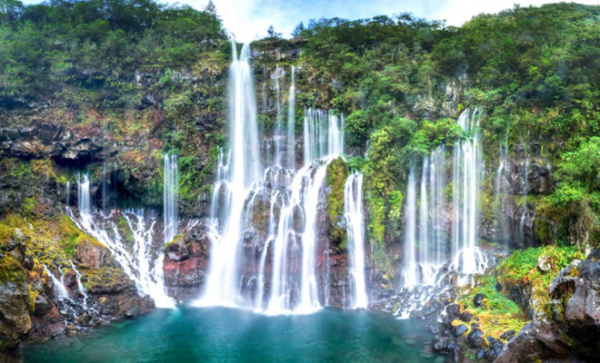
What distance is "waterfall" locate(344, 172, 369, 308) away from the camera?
18.6 m

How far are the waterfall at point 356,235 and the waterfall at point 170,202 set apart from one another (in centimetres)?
1083

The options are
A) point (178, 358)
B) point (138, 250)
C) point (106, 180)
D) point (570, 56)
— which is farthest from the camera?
point (106, 180)

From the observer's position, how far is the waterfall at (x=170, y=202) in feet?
75.1

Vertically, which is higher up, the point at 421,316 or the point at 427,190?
the point at 427,190

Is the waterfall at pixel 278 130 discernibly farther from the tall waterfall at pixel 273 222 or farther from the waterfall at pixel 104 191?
the waterfall at pixel 104 191

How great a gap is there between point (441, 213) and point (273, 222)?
9.14 m

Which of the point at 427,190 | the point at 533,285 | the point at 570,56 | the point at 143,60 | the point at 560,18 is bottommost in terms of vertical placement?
the point at 533,285

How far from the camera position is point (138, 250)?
21531 millimetres

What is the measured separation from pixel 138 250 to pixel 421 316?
15.9m

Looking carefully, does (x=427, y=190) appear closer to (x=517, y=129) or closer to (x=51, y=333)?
(x=517, y=129)

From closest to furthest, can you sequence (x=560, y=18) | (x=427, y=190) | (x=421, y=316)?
(x=421, y=316) < (x=427, y=190) < (x=560, y=18)

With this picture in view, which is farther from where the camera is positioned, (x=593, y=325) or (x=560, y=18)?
(x=560, y=18)

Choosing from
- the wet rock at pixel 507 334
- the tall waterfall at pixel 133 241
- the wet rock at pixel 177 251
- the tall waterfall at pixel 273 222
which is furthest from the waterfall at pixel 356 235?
→ the tall waterfall at pixel 133 241

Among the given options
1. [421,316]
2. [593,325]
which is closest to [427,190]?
[421,316]
